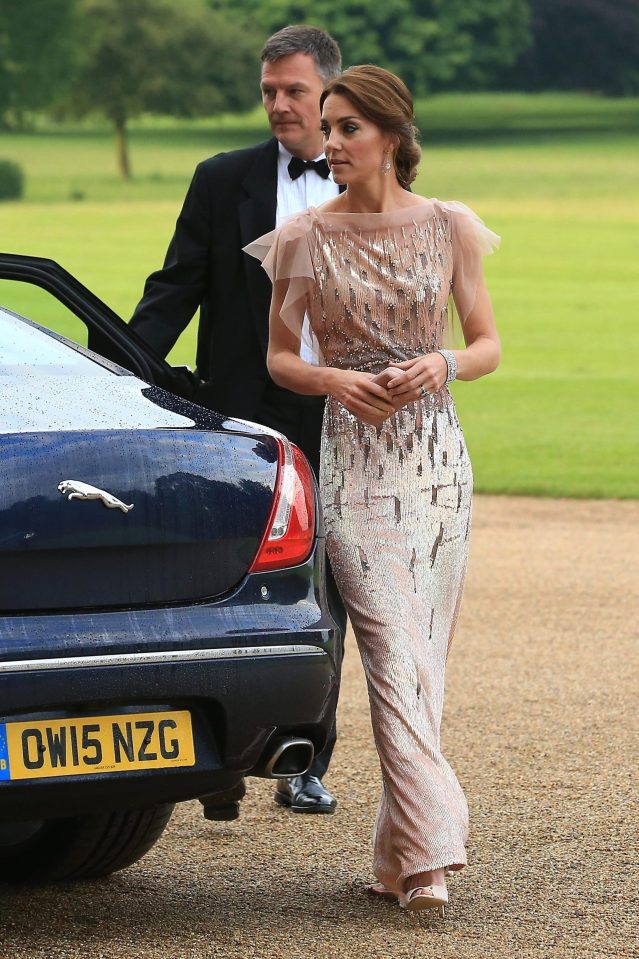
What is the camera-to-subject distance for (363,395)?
13.8ft

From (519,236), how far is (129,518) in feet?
111

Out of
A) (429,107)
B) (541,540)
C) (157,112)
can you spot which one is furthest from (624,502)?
(429,107)

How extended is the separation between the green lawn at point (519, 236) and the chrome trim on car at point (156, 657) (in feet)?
29.2

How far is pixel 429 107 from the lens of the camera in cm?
7775

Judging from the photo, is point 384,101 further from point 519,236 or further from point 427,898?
point 519,236

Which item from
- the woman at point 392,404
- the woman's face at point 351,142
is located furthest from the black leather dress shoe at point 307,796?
the woman's face at point 351,142

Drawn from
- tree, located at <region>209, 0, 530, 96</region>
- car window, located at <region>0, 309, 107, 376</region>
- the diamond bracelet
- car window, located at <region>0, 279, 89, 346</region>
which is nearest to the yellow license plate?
car window, located at <region>0, 309, 107, 376</region>

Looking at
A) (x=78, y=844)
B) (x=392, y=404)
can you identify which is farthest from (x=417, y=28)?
(x=78, y=844)

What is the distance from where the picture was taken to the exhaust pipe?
3.71m

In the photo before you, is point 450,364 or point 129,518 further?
point 450,364

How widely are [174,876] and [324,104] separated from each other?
1923mm

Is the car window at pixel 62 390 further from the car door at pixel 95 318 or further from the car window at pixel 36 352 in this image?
the car door at pixel 95 318

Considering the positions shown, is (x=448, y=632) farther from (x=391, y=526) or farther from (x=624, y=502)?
(x=624, y=502)

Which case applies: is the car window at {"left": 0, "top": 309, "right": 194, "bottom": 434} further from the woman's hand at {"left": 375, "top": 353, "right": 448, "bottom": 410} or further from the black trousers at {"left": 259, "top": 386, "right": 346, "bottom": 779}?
the black trousers at {"left": 259, "top": 386, "right": 346, "bottom": 779}
